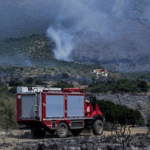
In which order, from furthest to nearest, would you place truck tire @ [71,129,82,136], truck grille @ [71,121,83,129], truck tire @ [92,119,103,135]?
truck tire @ [71,129,82,136] → truck tire @ [92,119,103,135] → truck grille @ [71,121,83,129]

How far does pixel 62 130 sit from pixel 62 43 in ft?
337

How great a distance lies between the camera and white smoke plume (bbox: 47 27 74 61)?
393 ft

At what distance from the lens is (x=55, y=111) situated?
27422 mm

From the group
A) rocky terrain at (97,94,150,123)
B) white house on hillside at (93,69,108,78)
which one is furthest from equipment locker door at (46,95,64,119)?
white house on hillside at (93,69,108,78)

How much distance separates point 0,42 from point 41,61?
16.3 m

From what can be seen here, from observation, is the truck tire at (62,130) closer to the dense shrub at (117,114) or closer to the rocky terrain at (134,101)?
the dense shrub at (117,114)

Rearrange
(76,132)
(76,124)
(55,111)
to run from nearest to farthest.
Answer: (55,111), (76,124), (76,132)

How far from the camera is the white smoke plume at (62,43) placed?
11989 cm

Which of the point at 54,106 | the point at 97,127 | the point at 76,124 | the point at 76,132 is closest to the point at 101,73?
the point at 76,132

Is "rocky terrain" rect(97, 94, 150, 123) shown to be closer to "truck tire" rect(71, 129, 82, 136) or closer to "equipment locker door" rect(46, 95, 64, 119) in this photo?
"truck tire" rect(71, 129, 82, 136)

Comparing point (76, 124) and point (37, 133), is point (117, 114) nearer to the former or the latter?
point (76, 124)

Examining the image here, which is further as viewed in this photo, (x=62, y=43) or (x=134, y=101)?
(x=62, y=43)

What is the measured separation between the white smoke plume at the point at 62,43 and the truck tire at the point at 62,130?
8789cm

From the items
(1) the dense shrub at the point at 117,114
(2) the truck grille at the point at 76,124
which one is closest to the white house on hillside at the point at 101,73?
(1) the dense shrub at the point at 117,114
